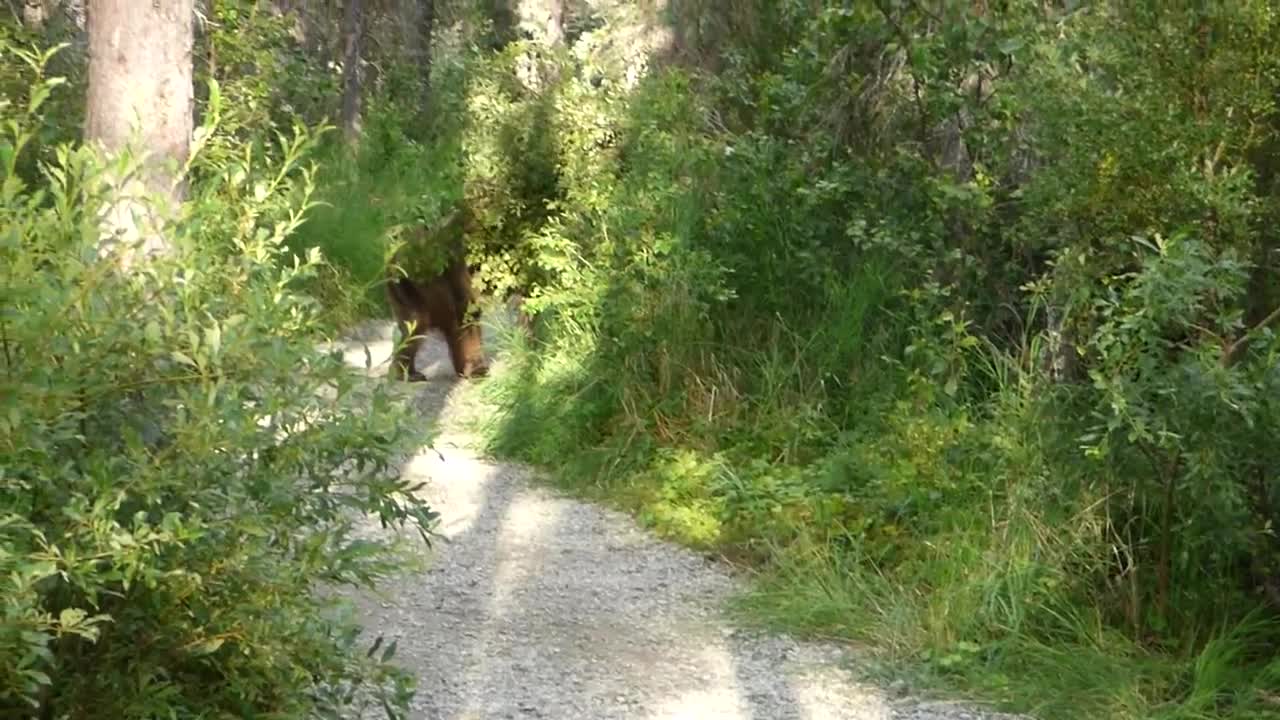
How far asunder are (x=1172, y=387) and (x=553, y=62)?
887cm

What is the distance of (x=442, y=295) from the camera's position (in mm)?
11609

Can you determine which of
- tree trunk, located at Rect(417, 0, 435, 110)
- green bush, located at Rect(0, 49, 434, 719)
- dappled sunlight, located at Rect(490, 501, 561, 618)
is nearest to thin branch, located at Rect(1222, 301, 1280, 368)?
green bush, located at Rect(0, 49, 434, 719)

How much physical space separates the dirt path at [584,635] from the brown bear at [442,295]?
3.23 meters

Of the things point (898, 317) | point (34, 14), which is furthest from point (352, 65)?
point (898, 317)

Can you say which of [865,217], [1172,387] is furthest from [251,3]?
[1172,387]

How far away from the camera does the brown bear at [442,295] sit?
37.7ft

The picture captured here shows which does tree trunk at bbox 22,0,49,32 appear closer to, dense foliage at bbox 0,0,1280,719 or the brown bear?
dense foliage at bbox 0,0,1280,719

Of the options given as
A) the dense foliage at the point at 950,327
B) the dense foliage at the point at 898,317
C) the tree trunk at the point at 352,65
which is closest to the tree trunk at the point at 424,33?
the tree trunk at the point at 352,65

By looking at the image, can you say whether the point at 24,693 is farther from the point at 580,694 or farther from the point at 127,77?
the point at 127,77

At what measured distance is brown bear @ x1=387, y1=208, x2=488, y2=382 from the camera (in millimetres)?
11484

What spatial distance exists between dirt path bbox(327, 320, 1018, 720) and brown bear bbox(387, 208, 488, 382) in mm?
3228

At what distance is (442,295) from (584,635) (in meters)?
5.74

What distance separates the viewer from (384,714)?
5148 millimetres

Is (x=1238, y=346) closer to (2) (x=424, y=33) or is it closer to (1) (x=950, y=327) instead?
(1) (x=950, y=327)
